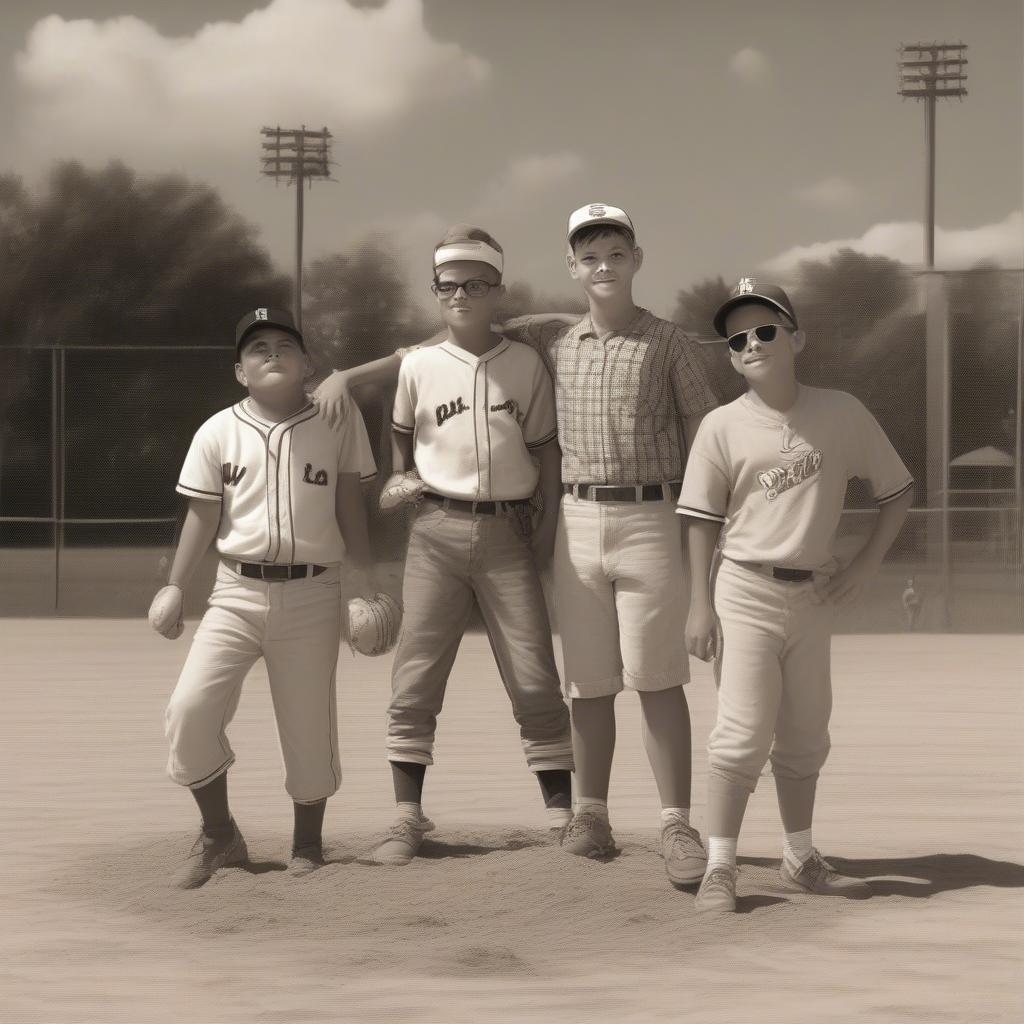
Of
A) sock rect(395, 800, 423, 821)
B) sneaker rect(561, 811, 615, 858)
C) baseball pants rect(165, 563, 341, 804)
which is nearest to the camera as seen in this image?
baseball pants rect(165, 563, 341, 804)

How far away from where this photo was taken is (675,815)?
16.7 feet

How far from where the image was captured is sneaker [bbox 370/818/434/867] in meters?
5.31

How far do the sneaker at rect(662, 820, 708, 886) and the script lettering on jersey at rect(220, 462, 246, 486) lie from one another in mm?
1728

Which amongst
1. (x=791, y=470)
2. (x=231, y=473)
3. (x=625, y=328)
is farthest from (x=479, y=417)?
(x=791, y=470)

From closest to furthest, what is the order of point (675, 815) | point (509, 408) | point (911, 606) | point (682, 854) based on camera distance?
point (682, 854), point (675, 815), point (509, 408), point (911, 606)

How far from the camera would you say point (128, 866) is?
5453mm

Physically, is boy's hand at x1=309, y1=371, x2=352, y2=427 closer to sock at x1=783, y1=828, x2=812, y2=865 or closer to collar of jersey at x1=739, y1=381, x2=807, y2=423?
collar of jersey at x1=739, y1=381, x2=807, y2=423

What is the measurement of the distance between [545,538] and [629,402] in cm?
58

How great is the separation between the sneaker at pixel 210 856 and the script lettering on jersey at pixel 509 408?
1591 mm

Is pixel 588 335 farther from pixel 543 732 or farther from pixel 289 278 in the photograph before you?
pixel 289 278

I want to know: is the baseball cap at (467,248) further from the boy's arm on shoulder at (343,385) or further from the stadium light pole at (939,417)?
the stadium light pole at (939,417)

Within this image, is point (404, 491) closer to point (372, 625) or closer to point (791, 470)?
point (372, 625)

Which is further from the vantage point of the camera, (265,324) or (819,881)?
(265,324)

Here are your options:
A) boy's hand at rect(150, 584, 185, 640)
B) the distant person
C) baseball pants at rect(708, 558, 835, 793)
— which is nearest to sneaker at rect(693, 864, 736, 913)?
baseball pants at rect(708, 558, 835, 793)
